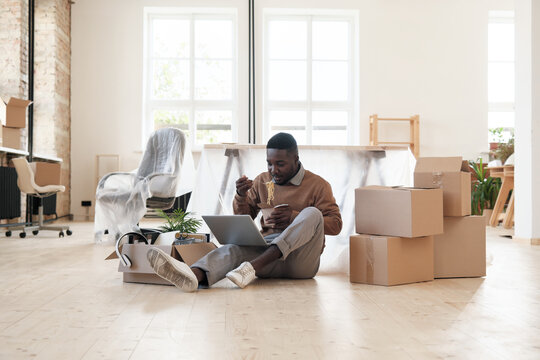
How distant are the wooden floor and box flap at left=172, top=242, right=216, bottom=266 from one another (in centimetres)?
16

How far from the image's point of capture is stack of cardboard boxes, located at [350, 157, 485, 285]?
2750 millimetres

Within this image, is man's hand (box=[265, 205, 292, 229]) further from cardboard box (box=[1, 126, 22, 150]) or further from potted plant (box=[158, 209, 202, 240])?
cardboard box (box=[1, 126, 22, 150])

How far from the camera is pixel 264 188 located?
2975 millimetres

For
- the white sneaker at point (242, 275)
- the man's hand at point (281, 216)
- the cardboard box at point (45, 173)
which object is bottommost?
the white sneaker at point (242, 275)

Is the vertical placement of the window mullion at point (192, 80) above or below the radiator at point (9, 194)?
above

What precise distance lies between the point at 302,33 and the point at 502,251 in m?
5.75

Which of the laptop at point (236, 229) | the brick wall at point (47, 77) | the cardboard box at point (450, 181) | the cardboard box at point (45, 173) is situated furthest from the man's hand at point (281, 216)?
the brick wall at point (47, 77)

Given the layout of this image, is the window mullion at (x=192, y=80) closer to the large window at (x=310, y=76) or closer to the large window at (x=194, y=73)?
the large window at (x=194, y=73)

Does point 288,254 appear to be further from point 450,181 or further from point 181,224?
point 450,181

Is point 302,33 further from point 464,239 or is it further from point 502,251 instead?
point 464,239

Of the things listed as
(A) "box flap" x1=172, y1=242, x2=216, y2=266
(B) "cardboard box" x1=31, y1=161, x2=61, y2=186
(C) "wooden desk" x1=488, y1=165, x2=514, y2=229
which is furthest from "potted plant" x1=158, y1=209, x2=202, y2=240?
(C) "wooden desk" x1=488, y1=165, x2=514, y2=229

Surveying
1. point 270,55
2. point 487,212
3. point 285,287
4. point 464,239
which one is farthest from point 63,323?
point 270,55

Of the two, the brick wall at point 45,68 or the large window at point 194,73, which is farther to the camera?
the large window at point 194,73

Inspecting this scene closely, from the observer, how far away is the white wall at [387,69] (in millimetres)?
8664
